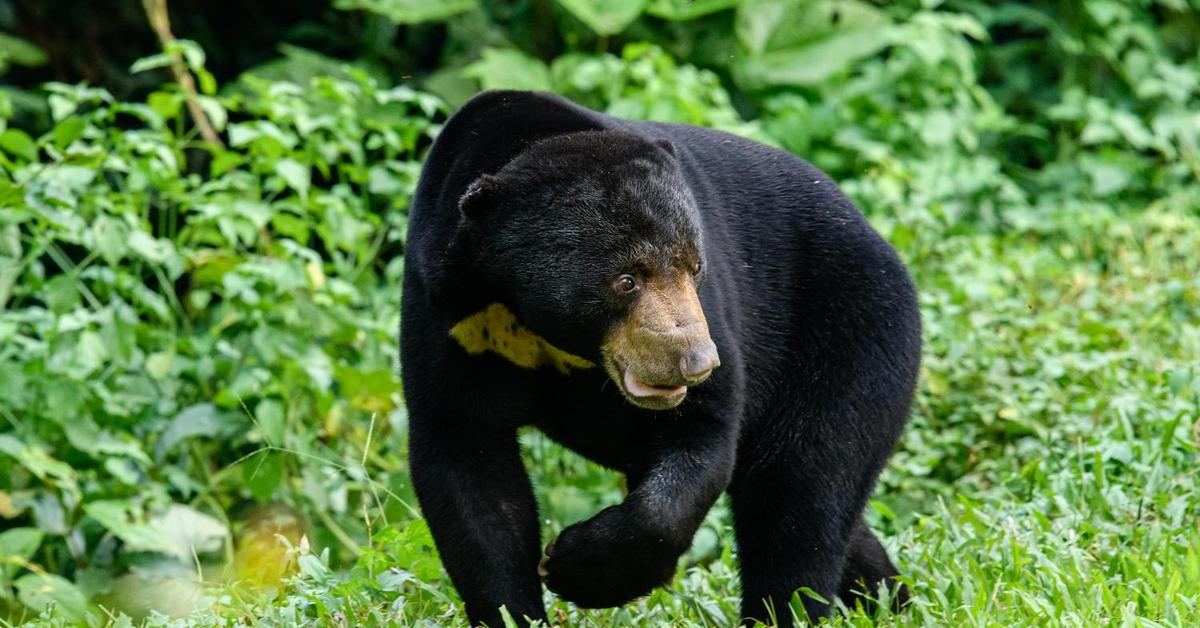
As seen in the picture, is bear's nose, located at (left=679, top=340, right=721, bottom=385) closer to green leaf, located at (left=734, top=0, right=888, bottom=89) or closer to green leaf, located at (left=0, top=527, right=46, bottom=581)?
green leaf, located at (left=0, top=527, right=46, bottom=581)

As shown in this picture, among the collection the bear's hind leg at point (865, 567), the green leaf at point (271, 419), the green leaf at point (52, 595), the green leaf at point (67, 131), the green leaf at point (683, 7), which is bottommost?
the green leaf at point (683, 7)

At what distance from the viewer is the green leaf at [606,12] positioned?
9164 mm

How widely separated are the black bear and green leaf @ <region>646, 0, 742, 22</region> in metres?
4.94

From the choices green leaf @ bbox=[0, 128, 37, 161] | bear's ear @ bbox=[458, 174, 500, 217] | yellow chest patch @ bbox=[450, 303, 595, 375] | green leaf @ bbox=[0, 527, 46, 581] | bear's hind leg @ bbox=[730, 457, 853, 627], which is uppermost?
bear's ear @ bbox=[458, 174, 500, 217]

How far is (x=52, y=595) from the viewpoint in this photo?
5.28 m

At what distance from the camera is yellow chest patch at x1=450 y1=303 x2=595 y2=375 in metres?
4.03

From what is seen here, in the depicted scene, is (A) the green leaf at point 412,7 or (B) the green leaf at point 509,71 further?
(A) the green leaf at point 412,7

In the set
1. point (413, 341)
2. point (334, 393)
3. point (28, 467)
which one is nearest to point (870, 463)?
point (413, 341)

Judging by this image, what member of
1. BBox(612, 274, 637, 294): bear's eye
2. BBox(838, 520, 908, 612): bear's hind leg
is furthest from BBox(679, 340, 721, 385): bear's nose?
BBox(838, 520, 908, 612): bear's hind leg

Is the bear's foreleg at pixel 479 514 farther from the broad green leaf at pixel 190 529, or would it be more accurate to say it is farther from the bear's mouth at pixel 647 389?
the broad green leaf at pixel 190 529

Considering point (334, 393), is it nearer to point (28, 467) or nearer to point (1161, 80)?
point (28, 467)

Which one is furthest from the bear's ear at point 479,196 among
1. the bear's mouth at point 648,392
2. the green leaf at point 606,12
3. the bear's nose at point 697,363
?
the green leaf at point 606,12

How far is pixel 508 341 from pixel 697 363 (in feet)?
2.04

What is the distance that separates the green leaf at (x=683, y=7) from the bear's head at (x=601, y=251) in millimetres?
5632
